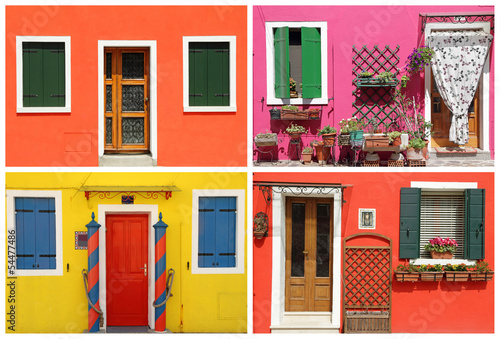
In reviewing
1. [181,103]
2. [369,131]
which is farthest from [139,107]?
[369,131]

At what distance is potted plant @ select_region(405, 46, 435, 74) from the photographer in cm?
1006

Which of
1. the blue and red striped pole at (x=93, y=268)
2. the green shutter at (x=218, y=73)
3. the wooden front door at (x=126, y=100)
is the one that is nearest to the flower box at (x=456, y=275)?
the green shutter at (x=218, y=73)

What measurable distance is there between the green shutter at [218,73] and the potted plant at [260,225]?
1606mm

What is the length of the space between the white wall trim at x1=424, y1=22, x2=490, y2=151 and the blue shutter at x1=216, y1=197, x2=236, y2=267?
3.09 metres

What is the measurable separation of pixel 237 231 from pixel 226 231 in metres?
0.15

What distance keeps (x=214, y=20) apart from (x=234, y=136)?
160 centimetres

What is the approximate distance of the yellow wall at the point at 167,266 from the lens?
9.74 m

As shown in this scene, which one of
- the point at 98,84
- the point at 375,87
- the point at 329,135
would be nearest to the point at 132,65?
the point at 98,84

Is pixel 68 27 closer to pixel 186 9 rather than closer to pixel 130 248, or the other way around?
pixel 186 9

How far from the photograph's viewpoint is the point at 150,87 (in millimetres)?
9812

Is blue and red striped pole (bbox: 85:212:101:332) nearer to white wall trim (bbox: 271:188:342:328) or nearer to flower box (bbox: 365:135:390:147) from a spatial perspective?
white wall trim (bbox: 271:188:342:328)

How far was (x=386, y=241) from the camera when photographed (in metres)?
9.85

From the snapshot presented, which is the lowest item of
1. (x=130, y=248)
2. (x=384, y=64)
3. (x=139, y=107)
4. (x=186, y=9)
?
(x=130, y=248)

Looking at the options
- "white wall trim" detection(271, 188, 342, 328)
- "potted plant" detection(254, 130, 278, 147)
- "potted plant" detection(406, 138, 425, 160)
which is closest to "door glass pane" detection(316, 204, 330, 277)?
"white wall trim" detection(271, 188, 342, 328)
